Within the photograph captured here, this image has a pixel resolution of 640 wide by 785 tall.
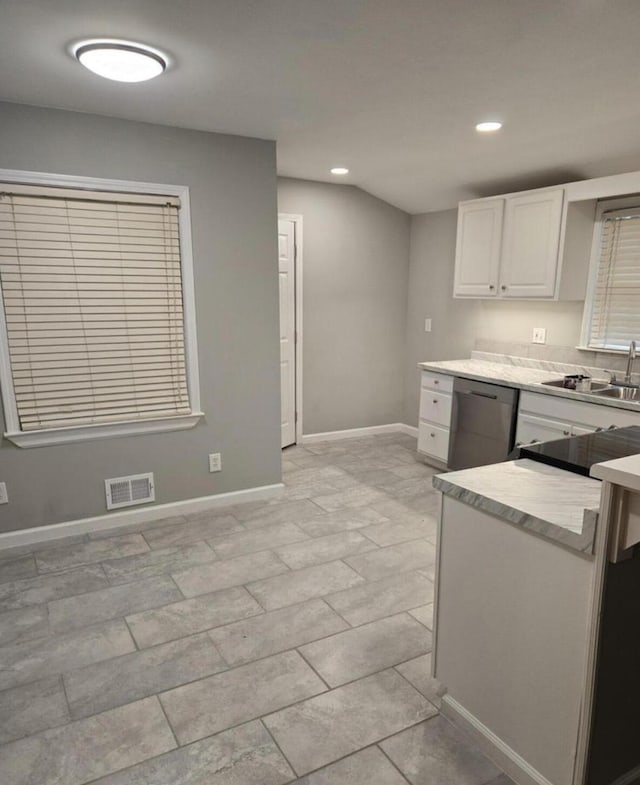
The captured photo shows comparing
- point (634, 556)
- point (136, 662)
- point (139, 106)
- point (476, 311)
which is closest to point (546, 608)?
point (634, 556)

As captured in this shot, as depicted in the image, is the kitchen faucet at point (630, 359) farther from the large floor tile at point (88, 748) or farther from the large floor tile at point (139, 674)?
the large floor tile at point (88, 748)

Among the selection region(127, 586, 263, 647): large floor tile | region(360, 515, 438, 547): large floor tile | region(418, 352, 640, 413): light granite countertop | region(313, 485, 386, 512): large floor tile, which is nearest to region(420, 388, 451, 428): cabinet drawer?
region(418, 352, 640, 413): light granite countertop

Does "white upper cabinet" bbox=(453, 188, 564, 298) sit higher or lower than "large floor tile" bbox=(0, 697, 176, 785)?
higher

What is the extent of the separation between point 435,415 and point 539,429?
103cm

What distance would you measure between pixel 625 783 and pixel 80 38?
3.12m

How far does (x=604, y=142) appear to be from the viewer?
10.4 feet

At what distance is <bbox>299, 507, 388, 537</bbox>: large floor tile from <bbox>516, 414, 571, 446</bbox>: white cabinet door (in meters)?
1.06

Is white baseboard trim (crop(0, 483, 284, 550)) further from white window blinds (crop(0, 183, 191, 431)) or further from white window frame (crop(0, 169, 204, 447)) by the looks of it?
white window blinds (crop(0, 183, 191, 431))

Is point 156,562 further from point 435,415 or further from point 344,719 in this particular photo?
point 435,415

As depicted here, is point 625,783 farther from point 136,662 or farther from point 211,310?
point 211,310

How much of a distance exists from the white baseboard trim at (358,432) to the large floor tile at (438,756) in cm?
347

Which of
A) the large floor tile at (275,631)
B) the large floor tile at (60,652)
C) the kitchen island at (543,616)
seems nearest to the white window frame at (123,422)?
the large floor tile at (60,652)

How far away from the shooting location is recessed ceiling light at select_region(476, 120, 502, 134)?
2.98m

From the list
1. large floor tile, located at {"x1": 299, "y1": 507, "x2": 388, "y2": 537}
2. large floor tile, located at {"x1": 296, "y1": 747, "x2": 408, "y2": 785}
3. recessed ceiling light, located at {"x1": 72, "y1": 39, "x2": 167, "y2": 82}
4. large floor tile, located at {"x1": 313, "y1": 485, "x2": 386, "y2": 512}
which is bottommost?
large floor tile, located at {"x1": 296, "y1": 747, "x2": 408, "y2": 785}
